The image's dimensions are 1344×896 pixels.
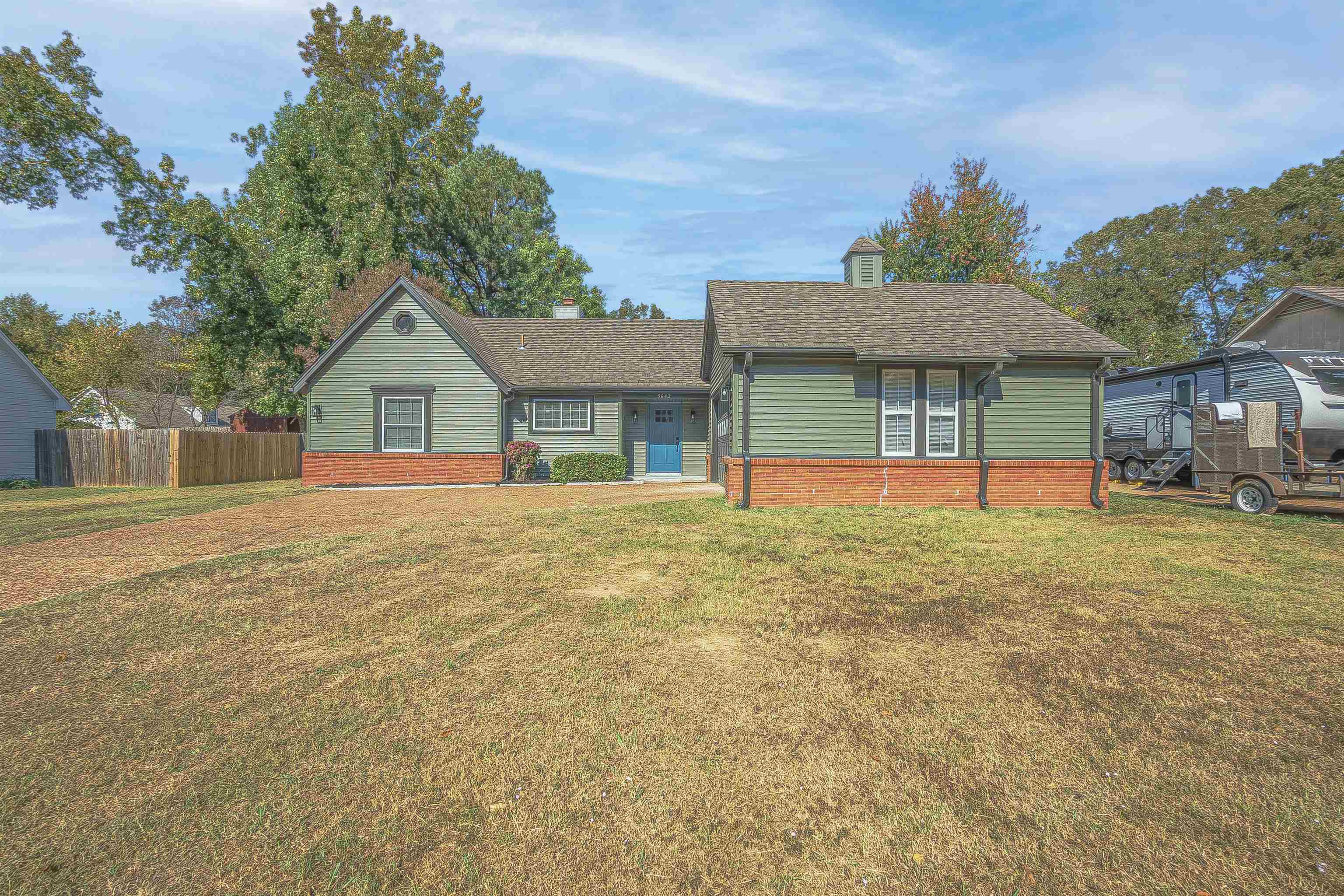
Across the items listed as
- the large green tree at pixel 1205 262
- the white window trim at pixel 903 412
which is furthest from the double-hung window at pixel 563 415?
the large green tree at pixel 1205 262

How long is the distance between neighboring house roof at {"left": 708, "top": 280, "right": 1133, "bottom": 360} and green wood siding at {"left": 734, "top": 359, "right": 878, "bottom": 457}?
23.4 inches

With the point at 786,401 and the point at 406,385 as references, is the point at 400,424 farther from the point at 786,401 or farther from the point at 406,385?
the point at 786,401

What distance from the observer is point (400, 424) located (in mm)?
18547

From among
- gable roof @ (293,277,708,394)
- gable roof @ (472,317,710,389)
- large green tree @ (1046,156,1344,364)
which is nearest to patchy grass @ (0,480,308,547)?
gable roof @ (293,277,708,394)

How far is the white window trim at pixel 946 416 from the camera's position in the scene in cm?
A: 1282

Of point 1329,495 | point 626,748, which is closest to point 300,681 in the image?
point 626,748

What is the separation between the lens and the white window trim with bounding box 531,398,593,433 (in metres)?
19.8

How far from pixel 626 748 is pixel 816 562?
15.6ft

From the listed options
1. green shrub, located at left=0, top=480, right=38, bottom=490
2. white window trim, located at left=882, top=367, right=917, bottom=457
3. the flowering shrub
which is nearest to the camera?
white window trim, located at left=882, top=367, right=917, bottom=457

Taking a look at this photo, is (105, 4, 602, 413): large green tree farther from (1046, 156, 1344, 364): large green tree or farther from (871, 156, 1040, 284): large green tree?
(1046, 156, 1344, 364): large green tree

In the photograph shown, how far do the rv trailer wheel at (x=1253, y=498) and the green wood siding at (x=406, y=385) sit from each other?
18754 millimetres

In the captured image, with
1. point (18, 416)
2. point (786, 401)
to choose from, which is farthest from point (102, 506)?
point (786, 401)

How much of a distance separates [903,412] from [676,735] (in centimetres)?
1092

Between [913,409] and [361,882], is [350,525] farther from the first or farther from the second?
[913,409]
